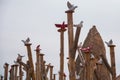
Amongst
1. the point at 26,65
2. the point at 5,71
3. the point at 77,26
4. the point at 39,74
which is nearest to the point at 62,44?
the point at 77,26

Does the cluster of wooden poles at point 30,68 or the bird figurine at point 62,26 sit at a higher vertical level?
the bird figurine at point 62,26

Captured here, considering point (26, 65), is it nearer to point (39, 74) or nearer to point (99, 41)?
point (39, 74)

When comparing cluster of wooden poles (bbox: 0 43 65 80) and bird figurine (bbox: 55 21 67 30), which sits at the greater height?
bird figurine (bbox: 55 21 67 30)

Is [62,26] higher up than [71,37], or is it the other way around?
[62,26]

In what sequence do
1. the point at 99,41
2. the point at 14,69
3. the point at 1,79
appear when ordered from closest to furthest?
the point at 14,69 → the point at 1,79 → the point at 99,41

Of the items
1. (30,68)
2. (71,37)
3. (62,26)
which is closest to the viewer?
(71,37)

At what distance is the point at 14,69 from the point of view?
11367 millimetres

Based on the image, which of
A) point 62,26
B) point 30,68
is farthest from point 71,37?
point 30,68

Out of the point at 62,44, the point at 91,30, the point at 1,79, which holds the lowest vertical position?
the point at 1,79

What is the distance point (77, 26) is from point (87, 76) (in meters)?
1.41

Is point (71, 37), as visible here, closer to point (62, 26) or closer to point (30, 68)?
point (62, 26)

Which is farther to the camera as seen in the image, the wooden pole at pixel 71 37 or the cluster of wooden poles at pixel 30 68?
the cluster of wooden poles at pixel 30 68

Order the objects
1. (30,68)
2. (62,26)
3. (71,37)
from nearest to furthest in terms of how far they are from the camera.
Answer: (71,37)
(62,26)
(30,68)

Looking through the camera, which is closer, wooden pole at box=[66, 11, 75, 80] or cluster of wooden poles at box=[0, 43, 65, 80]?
wooden pole at box=[66, 11, 75, 80]
